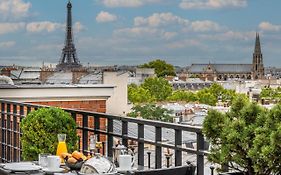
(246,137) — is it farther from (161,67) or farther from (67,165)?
(161,67)

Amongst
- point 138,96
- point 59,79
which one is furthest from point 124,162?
point 138,96

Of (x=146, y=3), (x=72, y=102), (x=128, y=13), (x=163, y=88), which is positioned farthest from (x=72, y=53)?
(x=72, y=102)

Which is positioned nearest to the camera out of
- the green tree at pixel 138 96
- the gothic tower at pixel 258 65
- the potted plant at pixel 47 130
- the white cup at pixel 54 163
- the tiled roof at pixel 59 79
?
the white cup at pixel 54 163

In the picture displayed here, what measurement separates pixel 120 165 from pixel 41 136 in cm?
290

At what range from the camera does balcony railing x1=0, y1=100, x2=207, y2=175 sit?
5316mm

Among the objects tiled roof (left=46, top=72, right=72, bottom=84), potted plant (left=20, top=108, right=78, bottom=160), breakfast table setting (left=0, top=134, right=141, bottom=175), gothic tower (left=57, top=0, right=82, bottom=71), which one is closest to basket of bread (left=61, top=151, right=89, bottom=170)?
breakfast table setting (left=0, top=134, right=141, bottom=175)

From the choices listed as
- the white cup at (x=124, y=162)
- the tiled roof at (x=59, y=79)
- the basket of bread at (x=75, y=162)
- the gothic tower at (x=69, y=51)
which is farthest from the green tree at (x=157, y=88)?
the white cup at (x=124, y=162)

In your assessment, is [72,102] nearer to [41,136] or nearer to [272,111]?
[41,136]

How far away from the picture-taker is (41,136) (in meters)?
7.40

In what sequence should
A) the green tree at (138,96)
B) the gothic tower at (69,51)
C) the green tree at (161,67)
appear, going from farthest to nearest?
the green tree at (161,67)
the green tree at (138,96)
the gothic tower at (69,51)

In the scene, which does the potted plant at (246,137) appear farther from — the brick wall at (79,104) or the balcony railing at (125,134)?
the brick wall at (79,104)

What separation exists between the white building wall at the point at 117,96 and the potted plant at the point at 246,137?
910cm

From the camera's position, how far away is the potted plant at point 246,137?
345cm

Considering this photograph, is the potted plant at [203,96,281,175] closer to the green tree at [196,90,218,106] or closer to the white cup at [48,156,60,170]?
the white cup at [48,156,60,170]
